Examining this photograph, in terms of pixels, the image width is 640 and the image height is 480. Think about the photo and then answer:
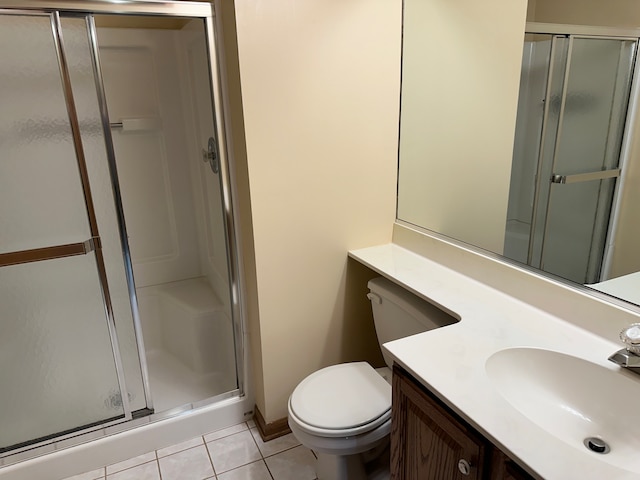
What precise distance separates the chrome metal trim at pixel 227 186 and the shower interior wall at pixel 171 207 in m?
0.14

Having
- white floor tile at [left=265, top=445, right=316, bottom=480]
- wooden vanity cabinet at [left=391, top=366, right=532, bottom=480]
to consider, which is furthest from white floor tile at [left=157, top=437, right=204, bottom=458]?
wooden vanity cabinet at [left=391, top=366, right=532, bottom=480]

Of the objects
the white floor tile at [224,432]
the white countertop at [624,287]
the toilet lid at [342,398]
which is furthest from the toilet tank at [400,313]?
the white floor tile at [224,432]

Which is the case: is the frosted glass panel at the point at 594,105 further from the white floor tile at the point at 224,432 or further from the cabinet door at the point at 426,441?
the white floor tile at the point at 224,432

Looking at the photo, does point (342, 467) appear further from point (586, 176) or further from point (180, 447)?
point (586, 176)

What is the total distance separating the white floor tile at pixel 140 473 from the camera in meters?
1.75

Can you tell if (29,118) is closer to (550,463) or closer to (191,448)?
(191,448)

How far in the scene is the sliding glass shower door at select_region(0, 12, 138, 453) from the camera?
1.55 metres

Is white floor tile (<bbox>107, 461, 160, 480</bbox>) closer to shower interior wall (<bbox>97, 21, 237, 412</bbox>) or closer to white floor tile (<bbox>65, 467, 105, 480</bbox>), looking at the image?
white floor tile (<bbox>65, 467, 105, 480</bbox>)

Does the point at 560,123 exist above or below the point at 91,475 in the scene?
above

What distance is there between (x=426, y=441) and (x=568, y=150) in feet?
3.82

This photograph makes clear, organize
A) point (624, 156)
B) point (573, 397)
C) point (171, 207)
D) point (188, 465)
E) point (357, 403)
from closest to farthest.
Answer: point (573, 397) < point (624, 156) < point (357, 403) < point (188, 465) < point (171, 207)

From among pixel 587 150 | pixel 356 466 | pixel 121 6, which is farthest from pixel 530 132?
pixel 121 6

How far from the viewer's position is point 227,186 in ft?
5.77

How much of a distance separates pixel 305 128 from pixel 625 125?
105cm
